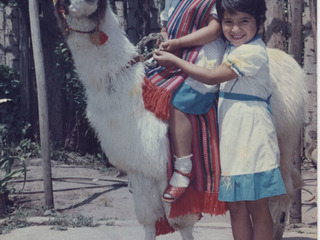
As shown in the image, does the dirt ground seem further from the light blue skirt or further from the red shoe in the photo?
the light blue skirt

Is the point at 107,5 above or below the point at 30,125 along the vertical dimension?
above

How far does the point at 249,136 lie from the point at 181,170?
1.42 ft

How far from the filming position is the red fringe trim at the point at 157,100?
244 cm

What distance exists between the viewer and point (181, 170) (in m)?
2.44

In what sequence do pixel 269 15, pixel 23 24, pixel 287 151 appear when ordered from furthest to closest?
pixel 23 24 → pixel 269 15 → pixel 287 151

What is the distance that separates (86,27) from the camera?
7.84 feet

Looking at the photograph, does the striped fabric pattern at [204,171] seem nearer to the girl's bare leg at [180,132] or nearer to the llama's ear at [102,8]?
the girl's bare leg at [180,132]

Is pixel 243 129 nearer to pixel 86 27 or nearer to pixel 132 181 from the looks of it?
pixel 132 181

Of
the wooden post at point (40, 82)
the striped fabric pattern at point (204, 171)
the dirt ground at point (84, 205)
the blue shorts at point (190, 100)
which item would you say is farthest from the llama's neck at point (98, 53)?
the wooden post at point (40, 82)

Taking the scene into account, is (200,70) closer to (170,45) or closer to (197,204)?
(170,45)

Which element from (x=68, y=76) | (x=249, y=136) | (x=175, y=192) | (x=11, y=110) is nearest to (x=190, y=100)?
(x=249, y=136)

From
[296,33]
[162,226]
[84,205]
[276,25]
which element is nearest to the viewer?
[162,226]

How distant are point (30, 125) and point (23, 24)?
62.8 inches

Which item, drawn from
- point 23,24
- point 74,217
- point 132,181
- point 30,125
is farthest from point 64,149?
point 132,181
